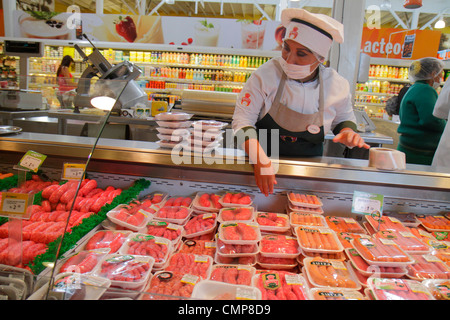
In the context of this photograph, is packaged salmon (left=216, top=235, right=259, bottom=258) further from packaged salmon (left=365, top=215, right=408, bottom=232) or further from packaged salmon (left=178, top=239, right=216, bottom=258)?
packaged salmon (left=365, top=215, right=408, bottom=232)

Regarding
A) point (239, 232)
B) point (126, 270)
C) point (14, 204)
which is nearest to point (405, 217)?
point (239, 232)

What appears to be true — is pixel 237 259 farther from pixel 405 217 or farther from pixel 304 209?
pixel 405 217

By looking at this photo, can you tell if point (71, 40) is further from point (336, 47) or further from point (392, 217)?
point (392, 217)

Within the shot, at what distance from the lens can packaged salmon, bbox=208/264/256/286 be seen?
58.3 inches

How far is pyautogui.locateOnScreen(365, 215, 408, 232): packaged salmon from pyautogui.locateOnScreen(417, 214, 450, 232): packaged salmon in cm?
15

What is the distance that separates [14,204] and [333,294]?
1432 mm

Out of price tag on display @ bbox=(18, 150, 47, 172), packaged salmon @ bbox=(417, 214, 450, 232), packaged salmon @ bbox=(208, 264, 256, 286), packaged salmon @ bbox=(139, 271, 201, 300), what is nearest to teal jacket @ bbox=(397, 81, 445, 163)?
packaged salmon @ bbox=(417, 214, 450, 232)

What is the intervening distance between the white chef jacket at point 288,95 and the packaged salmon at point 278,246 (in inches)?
31.4

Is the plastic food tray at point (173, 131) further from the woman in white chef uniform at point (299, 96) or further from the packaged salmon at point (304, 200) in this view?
the packaged salmon at point (304, 200)

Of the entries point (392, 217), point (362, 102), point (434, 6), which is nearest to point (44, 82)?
point (392, 217)

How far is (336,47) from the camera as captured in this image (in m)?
4.07

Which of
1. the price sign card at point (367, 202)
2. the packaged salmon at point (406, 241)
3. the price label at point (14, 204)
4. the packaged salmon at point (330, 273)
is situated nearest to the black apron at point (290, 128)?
the price sign card at point (367, 202)
